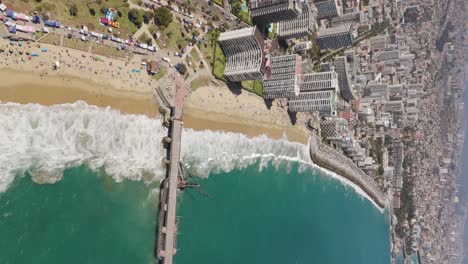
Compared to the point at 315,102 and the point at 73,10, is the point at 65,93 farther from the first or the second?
the point at 315,102

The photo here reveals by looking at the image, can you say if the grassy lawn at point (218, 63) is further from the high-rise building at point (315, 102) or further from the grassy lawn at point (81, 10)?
the high-rise building at point (315, 102)

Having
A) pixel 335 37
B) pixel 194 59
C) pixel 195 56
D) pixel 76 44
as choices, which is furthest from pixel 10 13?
pixel 335 37

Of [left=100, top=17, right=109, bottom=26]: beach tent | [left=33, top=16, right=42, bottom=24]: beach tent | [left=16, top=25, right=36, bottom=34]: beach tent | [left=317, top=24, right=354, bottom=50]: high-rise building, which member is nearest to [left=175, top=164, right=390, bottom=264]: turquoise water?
[left=100, top=17, right=109, bottom=26]: beach tent

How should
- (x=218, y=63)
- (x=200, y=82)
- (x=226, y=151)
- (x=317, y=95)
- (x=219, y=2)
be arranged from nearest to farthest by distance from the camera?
(x=200, y=82)
(x=218, y=63)
(x=226, y=151)
(x=219, y=2)
(x=317, y=95)

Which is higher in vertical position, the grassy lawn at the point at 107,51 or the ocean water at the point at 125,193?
the grassy lawn at the point at 107,51

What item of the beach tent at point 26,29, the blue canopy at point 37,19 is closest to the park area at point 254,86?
the blue canopy at point 37,19

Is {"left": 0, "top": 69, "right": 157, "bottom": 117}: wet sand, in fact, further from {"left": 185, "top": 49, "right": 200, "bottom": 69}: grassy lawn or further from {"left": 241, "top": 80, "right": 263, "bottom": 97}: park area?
{"left": 241, "top": 80, "right": 263, "bottom": 97}: park area

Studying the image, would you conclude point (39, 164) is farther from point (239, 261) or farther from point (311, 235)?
point (311, 235)
